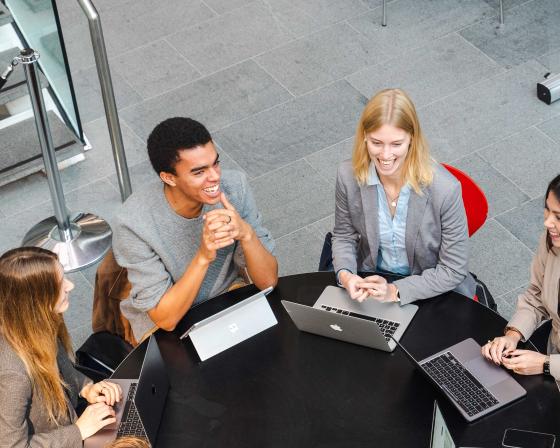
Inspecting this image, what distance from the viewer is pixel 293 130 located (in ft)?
16.0

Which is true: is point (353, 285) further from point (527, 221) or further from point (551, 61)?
point (551, 61)

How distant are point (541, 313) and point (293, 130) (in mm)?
2174

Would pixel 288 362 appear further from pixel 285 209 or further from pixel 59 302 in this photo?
pixel 285 209

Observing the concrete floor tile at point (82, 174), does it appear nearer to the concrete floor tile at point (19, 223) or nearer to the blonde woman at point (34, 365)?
the concrete floor tile at point (19, 223)

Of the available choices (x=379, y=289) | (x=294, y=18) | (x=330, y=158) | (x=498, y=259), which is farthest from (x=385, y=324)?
(x=294, y=18)

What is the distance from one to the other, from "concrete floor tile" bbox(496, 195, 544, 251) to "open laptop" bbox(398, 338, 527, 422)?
1.54m

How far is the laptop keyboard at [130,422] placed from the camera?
2639 millimetres

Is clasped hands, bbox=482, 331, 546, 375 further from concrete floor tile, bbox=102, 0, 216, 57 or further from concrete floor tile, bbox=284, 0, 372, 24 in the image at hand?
concrete floor tile, bbox=102, 0, 216, 57

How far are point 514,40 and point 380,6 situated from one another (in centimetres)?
84

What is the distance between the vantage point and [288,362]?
2.81 metres

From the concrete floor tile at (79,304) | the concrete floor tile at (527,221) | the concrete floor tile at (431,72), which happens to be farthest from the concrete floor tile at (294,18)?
the concrete floor tile at (79,304)

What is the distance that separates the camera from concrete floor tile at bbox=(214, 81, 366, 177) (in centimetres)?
476

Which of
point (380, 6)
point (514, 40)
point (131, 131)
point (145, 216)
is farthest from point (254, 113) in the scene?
point (145, 216)

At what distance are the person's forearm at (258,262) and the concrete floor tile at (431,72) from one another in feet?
6.97
